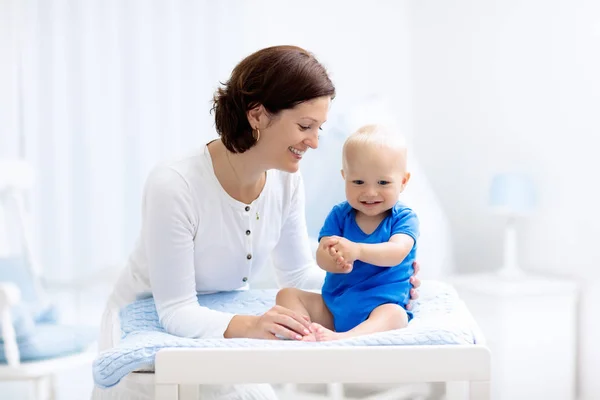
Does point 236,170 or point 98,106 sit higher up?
point 98,106

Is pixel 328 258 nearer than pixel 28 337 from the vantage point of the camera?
Yes

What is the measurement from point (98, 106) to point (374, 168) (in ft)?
7.85

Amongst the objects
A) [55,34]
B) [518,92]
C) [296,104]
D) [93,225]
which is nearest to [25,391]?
[93,225]

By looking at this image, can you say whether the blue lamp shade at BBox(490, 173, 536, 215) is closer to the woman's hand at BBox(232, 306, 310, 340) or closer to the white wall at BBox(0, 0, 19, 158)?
the woman's hand at BBox(232, 306, 310, 340)

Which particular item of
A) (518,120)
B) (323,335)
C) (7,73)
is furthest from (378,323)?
(7,73)

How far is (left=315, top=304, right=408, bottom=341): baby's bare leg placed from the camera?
1.35 meters

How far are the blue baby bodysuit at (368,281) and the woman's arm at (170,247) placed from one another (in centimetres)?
26

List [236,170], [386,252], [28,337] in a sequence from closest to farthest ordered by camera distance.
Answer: [386,252] < [236,170] < [28,337]

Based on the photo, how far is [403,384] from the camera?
1.26 meters

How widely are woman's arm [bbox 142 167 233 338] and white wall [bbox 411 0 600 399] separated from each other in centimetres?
198

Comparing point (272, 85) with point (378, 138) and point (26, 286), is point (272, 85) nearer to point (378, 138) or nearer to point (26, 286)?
point (378, 138)

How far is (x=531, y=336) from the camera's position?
9.82 feet

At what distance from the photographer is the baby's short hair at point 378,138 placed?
149 cm

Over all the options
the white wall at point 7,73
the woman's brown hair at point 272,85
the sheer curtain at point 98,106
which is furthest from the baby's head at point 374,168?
the white wall at point 7,73
